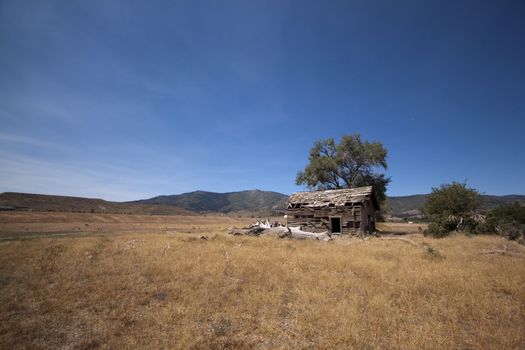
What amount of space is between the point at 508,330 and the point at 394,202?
208228mm

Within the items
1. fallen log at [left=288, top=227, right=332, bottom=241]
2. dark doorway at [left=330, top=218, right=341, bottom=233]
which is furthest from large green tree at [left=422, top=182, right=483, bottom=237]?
fallen log at [left=288, top=227, right=332, bottom=241]

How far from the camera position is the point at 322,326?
19.1ft

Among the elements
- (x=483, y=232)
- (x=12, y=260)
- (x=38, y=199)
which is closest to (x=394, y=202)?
(x=483, y=232)

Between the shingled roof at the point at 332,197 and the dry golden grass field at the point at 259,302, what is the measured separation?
1362cm

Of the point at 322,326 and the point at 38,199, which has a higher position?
the point at 38,199

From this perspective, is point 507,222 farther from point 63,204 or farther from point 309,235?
point 63,204

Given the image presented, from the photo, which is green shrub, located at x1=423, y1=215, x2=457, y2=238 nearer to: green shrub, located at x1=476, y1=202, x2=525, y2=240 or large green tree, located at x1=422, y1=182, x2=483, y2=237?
large green tree, located at x1=422, y1=182, x2=483, y2=237

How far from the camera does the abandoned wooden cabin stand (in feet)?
82.7

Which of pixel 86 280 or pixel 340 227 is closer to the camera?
pixel 86 280

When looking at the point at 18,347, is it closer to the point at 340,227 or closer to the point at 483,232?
the point at 340,227

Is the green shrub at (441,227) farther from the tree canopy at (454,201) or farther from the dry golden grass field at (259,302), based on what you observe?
the dry golden grass field at (259,302)

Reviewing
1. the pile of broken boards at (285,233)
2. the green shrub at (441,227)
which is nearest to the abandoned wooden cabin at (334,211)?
the pile of broken boards at (285,233)

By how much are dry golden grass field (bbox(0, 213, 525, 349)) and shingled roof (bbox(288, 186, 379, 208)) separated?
1362 cm

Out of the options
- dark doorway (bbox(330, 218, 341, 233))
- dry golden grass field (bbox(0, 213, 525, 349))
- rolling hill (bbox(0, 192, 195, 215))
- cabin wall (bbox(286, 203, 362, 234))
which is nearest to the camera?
dry golden grass field (bbox(0, 213, 525, 349))
